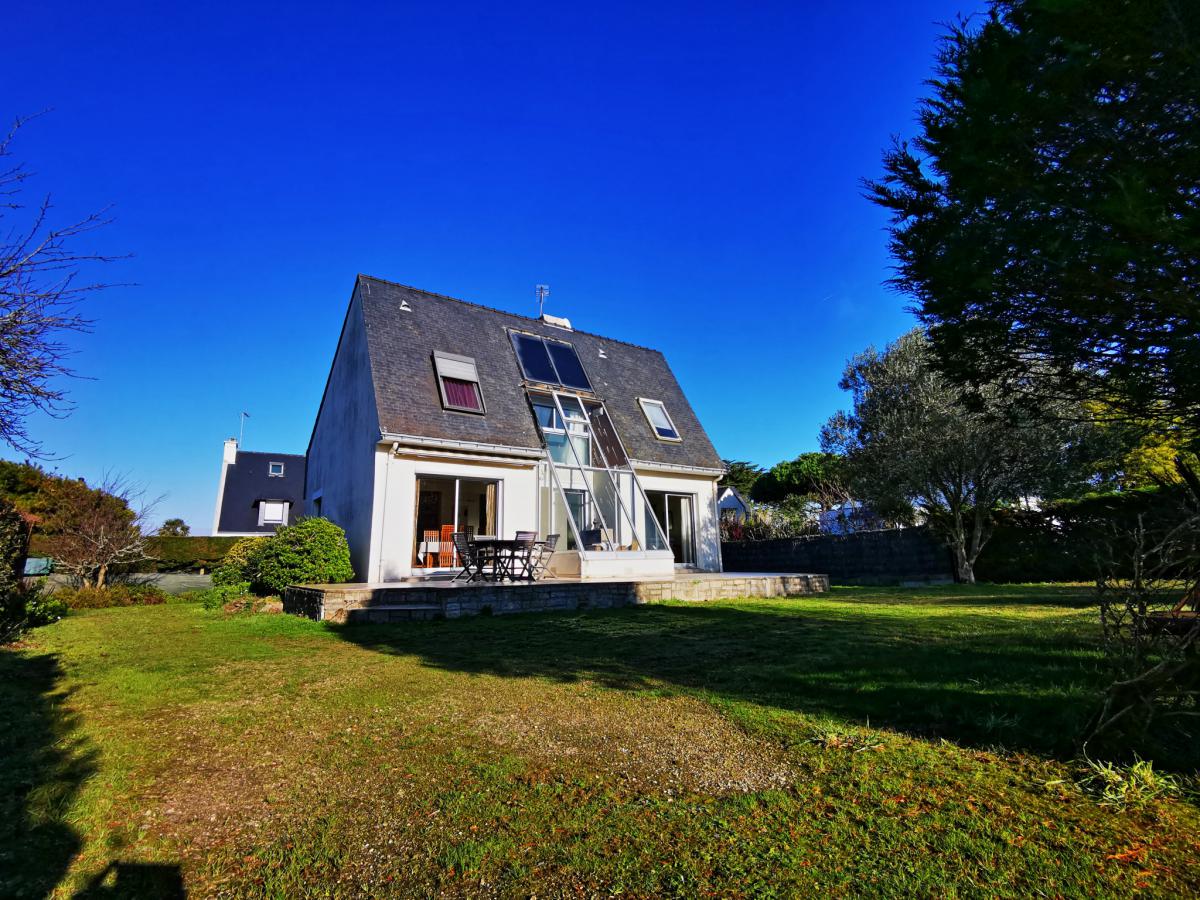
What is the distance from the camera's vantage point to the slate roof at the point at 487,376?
1283 cm

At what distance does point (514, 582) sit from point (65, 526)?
36.4 feet

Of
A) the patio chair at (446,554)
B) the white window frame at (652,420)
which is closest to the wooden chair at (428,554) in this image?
the patio chair at (446,554)

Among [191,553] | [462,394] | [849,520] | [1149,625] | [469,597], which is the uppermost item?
[462,394]

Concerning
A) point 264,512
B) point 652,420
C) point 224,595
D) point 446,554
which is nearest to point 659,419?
point 652,420

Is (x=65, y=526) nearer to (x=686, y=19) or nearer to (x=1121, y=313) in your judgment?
(x=686, y=19)

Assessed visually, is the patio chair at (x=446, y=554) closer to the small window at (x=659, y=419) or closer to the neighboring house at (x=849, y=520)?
the small window at (x=659, y=419)

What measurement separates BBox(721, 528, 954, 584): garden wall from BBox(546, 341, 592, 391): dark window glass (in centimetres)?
910

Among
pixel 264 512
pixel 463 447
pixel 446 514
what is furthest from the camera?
pixel 264 512

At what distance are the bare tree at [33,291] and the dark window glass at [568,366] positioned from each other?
11.2 meters

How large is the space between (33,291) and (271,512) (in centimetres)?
3089

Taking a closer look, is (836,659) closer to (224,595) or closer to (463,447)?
(463,447)

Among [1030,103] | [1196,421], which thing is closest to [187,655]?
[1030,103]

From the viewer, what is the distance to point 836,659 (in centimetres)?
493

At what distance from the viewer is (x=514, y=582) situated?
35.2 feet
